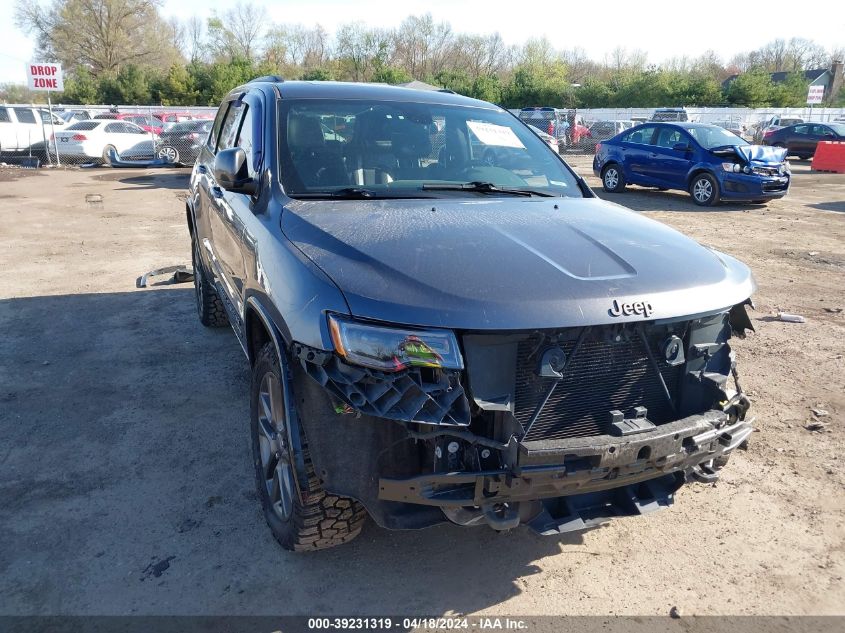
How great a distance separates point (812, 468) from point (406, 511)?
2.64 m

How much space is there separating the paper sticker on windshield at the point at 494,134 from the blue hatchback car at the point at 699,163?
11127 mm

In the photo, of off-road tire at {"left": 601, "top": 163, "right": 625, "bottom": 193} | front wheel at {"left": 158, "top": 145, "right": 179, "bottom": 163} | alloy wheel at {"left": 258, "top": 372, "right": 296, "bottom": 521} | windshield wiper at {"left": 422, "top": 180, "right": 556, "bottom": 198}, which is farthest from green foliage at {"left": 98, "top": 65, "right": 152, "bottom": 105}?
alloy wheel at {"left": 258, "top": 372, "right": 296, "bottom": 521}

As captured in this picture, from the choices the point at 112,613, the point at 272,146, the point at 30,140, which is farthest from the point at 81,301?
the point at 30,140

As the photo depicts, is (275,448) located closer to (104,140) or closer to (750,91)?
(104,140)

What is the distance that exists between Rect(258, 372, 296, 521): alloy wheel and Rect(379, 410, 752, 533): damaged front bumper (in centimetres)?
62

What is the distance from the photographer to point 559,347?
7.93 feet

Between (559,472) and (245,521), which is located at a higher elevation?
(559,472)

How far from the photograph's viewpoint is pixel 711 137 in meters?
14.2

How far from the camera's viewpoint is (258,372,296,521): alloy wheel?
2.78m

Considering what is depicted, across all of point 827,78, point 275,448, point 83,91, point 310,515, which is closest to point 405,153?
point 275,448

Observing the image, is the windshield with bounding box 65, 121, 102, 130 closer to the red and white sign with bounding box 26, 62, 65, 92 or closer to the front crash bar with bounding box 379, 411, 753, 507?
the red and white sign with bounding box 26, 62, 65, 92

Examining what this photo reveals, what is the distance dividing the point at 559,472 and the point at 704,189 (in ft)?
43.8

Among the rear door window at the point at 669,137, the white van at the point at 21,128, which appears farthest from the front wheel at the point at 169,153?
the rear door window at the point at 669,137

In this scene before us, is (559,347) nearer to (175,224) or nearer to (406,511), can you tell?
(406,511)
